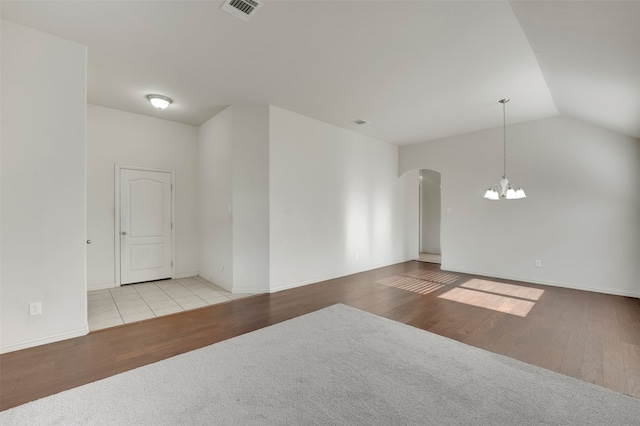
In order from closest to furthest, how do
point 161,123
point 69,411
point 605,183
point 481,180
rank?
point 69,411 < point 605,183 < point 161,123 < point 481,180

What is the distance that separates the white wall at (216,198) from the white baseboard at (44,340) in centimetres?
195

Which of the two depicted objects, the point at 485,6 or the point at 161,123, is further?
the point at 161,123

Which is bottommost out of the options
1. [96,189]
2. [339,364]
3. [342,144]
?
[339,364]

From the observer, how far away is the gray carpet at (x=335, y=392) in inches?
69.2

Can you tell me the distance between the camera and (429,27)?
8.46 feet

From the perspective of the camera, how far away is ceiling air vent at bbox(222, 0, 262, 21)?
2.30m

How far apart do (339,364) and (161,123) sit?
5267 mm

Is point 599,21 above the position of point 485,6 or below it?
below

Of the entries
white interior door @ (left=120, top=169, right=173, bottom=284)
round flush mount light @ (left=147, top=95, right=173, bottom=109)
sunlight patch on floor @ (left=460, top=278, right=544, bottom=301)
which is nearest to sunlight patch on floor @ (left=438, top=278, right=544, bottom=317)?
sunlight patch on floor @ (left=460, top=278, right=544, bottom=301)

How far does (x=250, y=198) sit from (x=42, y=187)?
244 cm

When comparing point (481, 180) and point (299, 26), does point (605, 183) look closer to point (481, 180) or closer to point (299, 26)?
point (481, 180)

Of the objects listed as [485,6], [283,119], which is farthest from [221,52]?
[485,6]

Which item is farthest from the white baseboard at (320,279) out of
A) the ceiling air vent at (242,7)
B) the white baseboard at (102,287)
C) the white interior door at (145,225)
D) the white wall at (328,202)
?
the ceiling air vent at (242,7)

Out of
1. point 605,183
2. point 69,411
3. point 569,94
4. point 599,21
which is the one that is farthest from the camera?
point 605,183
